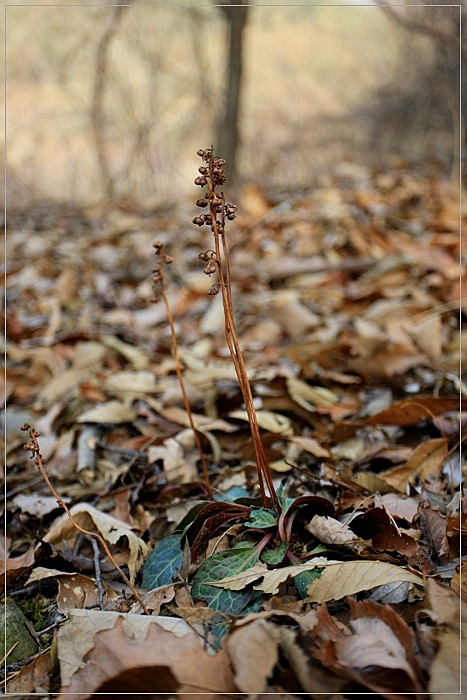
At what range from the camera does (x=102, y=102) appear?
622 centimetres

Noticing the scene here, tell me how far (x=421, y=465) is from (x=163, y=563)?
70 cm

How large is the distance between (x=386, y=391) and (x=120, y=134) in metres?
5.06

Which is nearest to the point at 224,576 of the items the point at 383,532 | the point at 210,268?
the point at 383,532

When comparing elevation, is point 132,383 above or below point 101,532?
above

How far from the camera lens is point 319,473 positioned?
1.62 meters

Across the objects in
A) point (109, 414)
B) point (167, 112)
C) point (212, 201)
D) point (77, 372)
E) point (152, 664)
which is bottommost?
point (152, 664)

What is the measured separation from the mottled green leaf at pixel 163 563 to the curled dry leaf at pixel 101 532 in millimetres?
47

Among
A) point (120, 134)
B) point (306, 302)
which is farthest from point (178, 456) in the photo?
point (120, 134)

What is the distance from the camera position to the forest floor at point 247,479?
938 mm

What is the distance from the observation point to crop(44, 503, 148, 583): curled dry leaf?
1375 millimetres

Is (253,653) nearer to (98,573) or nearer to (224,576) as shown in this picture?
(224,576)

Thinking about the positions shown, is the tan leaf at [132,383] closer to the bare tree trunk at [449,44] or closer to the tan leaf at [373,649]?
the tan leaf at [373,649]

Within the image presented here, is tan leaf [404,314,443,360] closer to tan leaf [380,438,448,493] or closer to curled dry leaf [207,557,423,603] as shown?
tan leaf [380,438,448,493]

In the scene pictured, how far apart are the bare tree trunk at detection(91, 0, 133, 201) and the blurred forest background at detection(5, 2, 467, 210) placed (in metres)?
0.01
